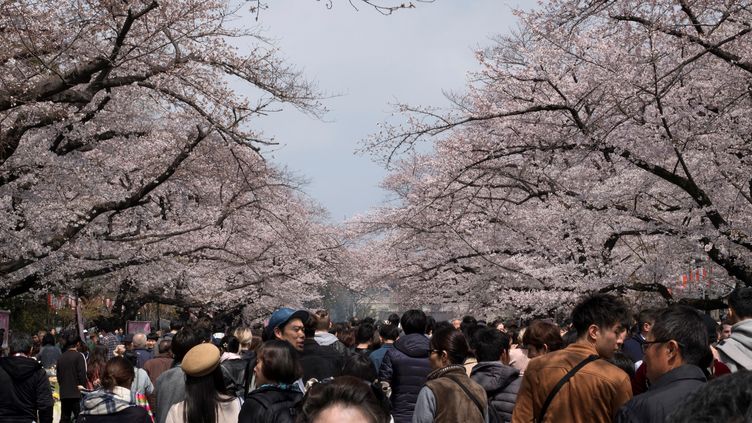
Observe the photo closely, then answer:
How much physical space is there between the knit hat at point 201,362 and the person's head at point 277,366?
0.33 meters

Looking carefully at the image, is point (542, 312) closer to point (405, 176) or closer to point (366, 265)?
point (405, 176)

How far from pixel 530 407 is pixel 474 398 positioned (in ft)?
2.00

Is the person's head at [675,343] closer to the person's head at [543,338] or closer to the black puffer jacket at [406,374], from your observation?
the person's head at [543,338]

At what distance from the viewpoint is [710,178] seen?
13.9 meters

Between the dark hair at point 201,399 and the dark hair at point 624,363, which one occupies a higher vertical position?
the dark hair at point 201,399

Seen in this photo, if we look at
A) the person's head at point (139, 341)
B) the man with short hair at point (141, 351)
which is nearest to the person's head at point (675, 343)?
the man with short hair at point (141, 351)

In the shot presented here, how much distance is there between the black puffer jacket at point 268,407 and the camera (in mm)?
4039

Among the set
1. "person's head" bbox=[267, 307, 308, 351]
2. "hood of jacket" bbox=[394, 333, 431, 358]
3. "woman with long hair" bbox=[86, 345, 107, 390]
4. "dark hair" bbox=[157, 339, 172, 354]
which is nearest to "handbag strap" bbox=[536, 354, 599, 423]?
"person's head" bbox=[267, 307, 308, 351]

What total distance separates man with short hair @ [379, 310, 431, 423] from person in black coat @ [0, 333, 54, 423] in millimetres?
2983

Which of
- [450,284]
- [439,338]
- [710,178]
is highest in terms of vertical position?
[710,178]

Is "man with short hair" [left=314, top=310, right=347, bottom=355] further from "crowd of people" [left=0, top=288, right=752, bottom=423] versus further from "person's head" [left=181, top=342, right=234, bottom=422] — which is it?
"person's head" [left=181, top=342, right=234, bottom=422]

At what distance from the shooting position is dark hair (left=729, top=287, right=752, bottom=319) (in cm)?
430

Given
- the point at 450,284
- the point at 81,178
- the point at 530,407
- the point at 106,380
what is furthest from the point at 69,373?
the point at 450,284

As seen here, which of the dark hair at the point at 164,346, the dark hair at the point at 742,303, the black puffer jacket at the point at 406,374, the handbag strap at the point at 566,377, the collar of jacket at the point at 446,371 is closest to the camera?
the handbag strap at the point at 566,377
